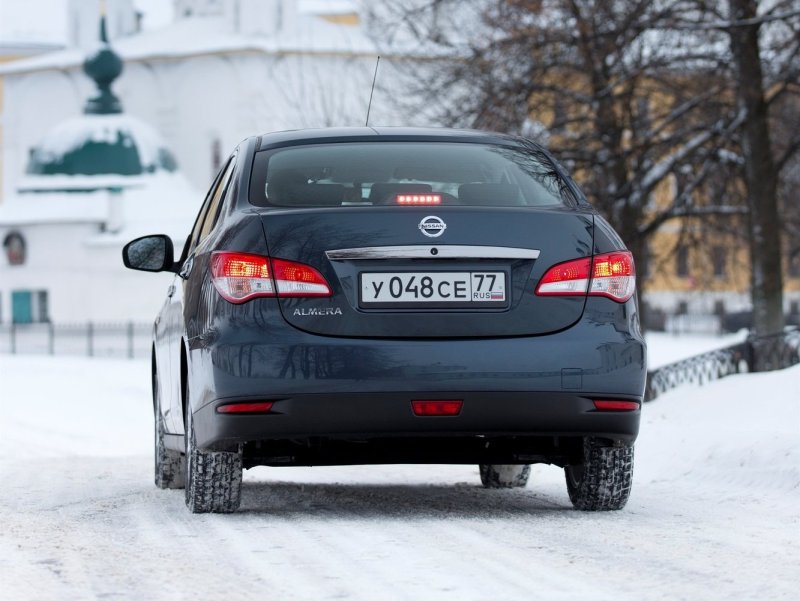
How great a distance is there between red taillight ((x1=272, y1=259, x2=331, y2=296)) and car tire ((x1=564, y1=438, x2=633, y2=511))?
54.9 inches

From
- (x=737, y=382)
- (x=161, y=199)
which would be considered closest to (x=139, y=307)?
(x=161, y=199)

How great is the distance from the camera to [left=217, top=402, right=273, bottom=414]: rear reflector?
260 inches

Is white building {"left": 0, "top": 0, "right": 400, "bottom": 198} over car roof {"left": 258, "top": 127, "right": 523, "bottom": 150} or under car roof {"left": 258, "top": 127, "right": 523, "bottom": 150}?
over

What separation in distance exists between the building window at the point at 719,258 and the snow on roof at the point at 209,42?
45072 mm

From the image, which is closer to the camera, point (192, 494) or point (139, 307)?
point (192, 494)

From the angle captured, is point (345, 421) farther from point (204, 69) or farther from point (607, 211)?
point (204, 69)

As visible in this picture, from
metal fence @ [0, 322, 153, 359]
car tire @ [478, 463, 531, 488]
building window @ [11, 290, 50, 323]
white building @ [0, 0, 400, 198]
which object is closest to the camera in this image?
car tire @ [478, 463, 531, 488]

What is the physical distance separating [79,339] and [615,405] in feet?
202

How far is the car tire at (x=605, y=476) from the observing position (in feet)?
23.8

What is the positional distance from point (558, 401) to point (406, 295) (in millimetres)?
693

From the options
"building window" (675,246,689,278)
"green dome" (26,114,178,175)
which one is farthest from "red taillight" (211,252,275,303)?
"green dome" (26,114,178,175)

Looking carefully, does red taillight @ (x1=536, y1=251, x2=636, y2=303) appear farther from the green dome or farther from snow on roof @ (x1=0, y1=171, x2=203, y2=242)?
the green dome

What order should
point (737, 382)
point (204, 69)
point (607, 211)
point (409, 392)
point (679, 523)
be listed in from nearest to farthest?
point (409, 392) → point (679, 523) → point (737, 382) → point (607, 211) → point (204, 69)

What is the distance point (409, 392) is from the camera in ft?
21.4
